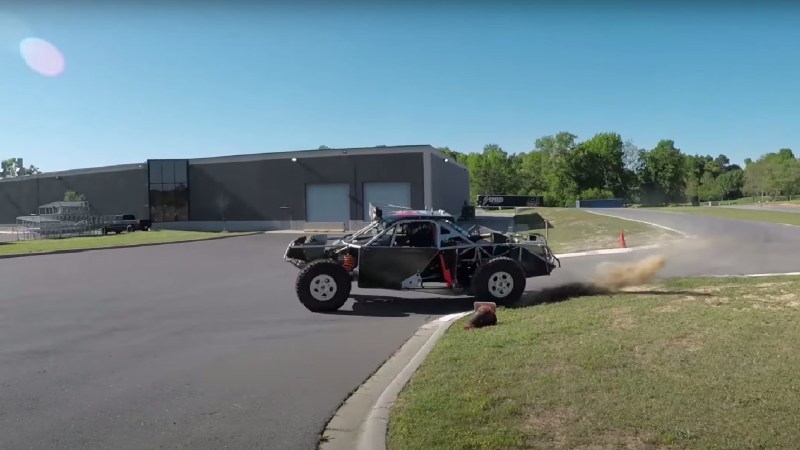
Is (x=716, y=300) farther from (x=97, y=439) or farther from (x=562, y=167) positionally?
(x=562, y=167)

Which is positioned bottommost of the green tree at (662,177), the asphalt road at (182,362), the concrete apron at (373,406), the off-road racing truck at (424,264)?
the asphalt road at (182,362)

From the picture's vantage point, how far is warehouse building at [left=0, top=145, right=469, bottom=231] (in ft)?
137

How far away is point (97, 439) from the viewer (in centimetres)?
465

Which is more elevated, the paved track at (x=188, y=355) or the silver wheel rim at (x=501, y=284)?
the silver wheel rim at (x=501, y=284)

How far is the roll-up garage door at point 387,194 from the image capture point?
4144cm

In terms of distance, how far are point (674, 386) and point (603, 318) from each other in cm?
287

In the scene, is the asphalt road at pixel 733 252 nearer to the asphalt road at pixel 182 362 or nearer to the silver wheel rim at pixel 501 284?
the silver wheel rim at pixel 501 284

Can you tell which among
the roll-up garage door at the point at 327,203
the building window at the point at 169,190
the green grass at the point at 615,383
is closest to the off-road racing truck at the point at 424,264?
the green grass at the point at 615,383

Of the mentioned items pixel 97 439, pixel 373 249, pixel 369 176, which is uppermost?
pixel 369 176

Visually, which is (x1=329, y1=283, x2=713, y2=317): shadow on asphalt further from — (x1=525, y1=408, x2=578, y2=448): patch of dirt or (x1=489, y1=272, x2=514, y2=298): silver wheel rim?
(x1=525, y1=408, x2=578, y2=448): patch of dirt

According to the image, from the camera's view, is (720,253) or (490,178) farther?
(490,178)

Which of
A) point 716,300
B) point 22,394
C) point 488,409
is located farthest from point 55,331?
point 716,300

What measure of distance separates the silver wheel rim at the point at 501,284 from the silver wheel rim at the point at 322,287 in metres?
2.67

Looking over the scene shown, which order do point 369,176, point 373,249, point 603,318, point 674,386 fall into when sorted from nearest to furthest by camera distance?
1. point 674,386
2. point 603,318
3. point 373,249
4. point 369,176
